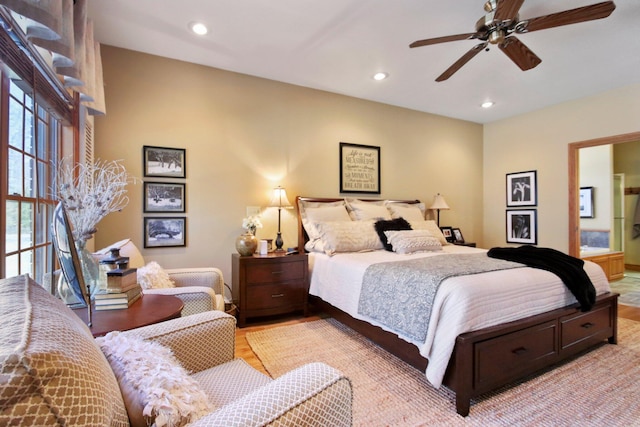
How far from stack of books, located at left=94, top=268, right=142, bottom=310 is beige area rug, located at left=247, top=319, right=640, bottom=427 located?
110 cm

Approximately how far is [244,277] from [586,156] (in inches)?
258

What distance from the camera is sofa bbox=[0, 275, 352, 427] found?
47 cm

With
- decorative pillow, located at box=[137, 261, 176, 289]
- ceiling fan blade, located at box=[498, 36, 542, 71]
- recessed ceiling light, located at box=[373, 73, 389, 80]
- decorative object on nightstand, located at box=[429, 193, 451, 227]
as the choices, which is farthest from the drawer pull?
recessed ceiling light, located at box=[373, 73, 389, 80]

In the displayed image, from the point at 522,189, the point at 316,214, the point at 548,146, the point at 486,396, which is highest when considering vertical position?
the point at 548,146

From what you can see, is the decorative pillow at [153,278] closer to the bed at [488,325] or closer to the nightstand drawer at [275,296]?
the nightstand drawer at [275,296]

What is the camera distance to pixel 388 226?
11.5 ft

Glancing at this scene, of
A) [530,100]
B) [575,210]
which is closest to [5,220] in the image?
[530,100]

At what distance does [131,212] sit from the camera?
295cm

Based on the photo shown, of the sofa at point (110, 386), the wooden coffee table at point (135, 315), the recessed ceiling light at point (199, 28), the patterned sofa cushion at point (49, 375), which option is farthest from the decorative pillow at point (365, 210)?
the patterned sofa cushion at point (49, 375)

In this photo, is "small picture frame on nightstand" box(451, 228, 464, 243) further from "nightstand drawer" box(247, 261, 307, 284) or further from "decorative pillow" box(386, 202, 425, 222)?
"nightstand drawer" box(247, 261, 307, 284)

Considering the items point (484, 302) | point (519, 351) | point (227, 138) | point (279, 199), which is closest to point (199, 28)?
point (227, 138)

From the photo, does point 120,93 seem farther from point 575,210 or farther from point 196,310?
point 575,210

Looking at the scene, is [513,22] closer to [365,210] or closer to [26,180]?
[365,210]

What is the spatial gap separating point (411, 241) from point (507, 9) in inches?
79.5
